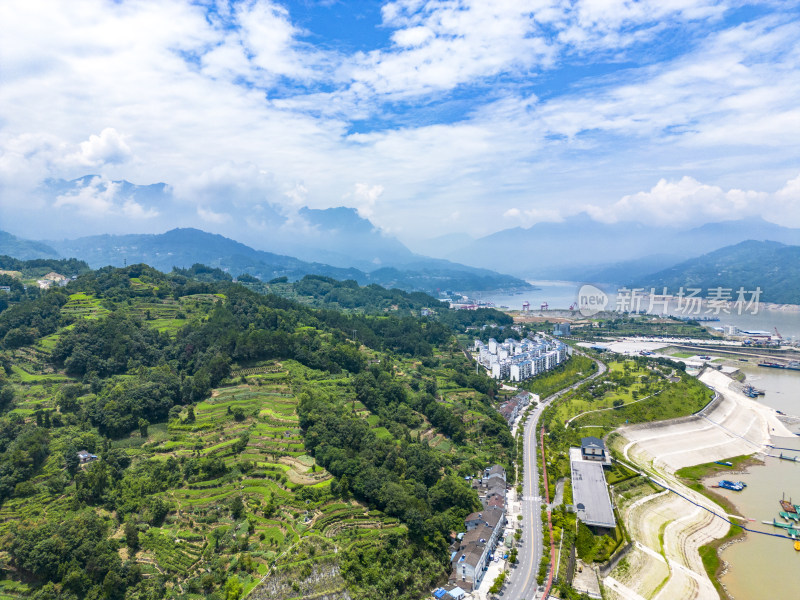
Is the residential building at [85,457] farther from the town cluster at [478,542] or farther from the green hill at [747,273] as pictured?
the green hill at [747,273]

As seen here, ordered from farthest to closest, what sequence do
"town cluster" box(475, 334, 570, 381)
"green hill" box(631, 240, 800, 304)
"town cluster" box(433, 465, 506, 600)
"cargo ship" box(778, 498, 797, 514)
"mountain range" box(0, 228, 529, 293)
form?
"mountain range" box(0, 228, 529, 293) → "green hill" box(631, 240, 800, 304) → "town cluster" box(475, 334, 570, 381) → "cargo ship" box(778, 498, 797, 514) → "town cluster" box(433, 465, 506, 600)

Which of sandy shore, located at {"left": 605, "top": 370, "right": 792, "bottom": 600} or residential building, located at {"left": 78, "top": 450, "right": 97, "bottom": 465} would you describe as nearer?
sandy shore, located at {"left": 605, "top": 370, "right": 792, "bottom": 600}

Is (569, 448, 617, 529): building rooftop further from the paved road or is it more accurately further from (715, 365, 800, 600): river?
(715, 365, 800, 600): river

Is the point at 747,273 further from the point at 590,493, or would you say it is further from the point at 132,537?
the point at 132,537

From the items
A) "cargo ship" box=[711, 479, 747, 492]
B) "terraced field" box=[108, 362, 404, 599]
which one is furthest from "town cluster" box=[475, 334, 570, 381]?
"terraced field" box=[108, 362, 404, 599]

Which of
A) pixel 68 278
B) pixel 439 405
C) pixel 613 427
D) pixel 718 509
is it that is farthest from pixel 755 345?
pixel 68 278

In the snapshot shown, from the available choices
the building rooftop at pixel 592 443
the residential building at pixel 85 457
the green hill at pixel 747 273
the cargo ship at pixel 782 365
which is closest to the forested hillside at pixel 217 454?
the residential building at pixel 85 457

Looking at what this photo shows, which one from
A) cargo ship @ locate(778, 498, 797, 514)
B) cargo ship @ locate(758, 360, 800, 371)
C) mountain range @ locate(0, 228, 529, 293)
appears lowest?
cargo ship @ locate(778, 498, 797, 514)
